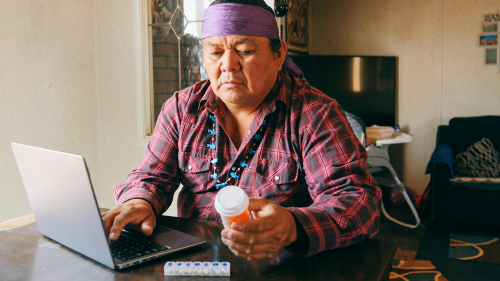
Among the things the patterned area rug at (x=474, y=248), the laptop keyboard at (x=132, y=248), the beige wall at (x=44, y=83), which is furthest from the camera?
the patterned area rug at (x=474, y=248)

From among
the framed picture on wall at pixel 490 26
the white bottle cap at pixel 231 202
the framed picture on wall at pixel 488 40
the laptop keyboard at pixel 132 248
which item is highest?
the framed picture on wall at pixel 490 26

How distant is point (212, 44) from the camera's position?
1182mm

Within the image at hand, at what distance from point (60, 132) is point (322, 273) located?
6.61ft

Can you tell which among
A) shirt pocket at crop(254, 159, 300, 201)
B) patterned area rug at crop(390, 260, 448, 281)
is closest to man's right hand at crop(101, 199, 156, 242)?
shirt pocket at crop(254, 159, 300, 201)

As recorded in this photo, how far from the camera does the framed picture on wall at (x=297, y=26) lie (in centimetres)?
383

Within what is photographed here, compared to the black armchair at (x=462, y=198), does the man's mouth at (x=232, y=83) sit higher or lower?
higher

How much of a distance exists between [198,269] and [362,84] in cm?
356

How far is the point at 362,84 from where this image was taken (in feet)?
13.1

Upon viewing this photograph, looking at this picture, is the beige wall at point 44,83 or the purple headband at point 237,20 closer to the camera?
the purple headband at point 237,20

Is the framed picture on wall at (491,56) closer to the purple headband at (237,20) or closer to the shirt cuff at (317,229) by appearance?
the purple headband at (237,20)

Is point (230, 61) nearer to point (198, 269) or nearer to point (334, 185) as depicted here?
point (334, 185)

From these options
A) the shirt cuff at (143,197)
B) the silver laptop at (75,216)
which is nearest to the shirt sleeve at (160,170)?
the shirt cuff at (143,197)

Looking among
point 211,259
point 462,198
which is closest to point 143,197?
point 211,259

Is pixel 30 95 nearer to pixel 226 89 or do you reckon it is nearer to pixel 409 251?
pixel 226 89
